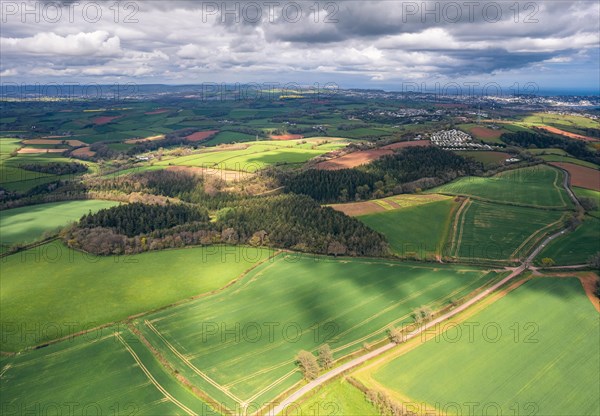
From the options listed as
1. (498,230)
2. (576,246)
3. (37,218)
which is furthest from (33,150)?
(576,246)

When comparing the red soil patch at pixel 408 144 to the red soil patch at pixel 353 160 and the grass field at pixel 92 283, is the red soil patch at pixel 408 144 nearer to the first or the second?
the red soil patch at pixel 353 160

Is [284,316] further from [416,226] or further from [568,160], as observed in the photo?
[568,160]

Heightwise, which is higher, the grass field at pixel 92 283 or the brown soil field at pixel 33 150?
the brown soil field at pixel 33 150

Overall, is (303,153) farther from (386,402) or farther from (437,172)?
(386,402)

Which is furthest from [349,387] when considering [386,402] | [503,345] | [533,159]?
[533,159]

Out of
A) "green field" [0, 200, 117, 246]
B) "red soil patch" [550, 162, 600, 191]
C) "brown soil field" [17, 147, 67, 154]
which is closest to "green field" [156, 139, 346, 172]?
"green field" [0, 200, 117, 246]

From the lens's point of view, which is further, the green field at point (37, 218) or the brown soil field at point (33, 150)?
→ the brown soil field at point (33, 150)

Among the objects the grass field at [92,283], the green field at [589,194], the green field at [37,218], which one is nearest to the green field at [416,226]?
the grass field at [92,283]
